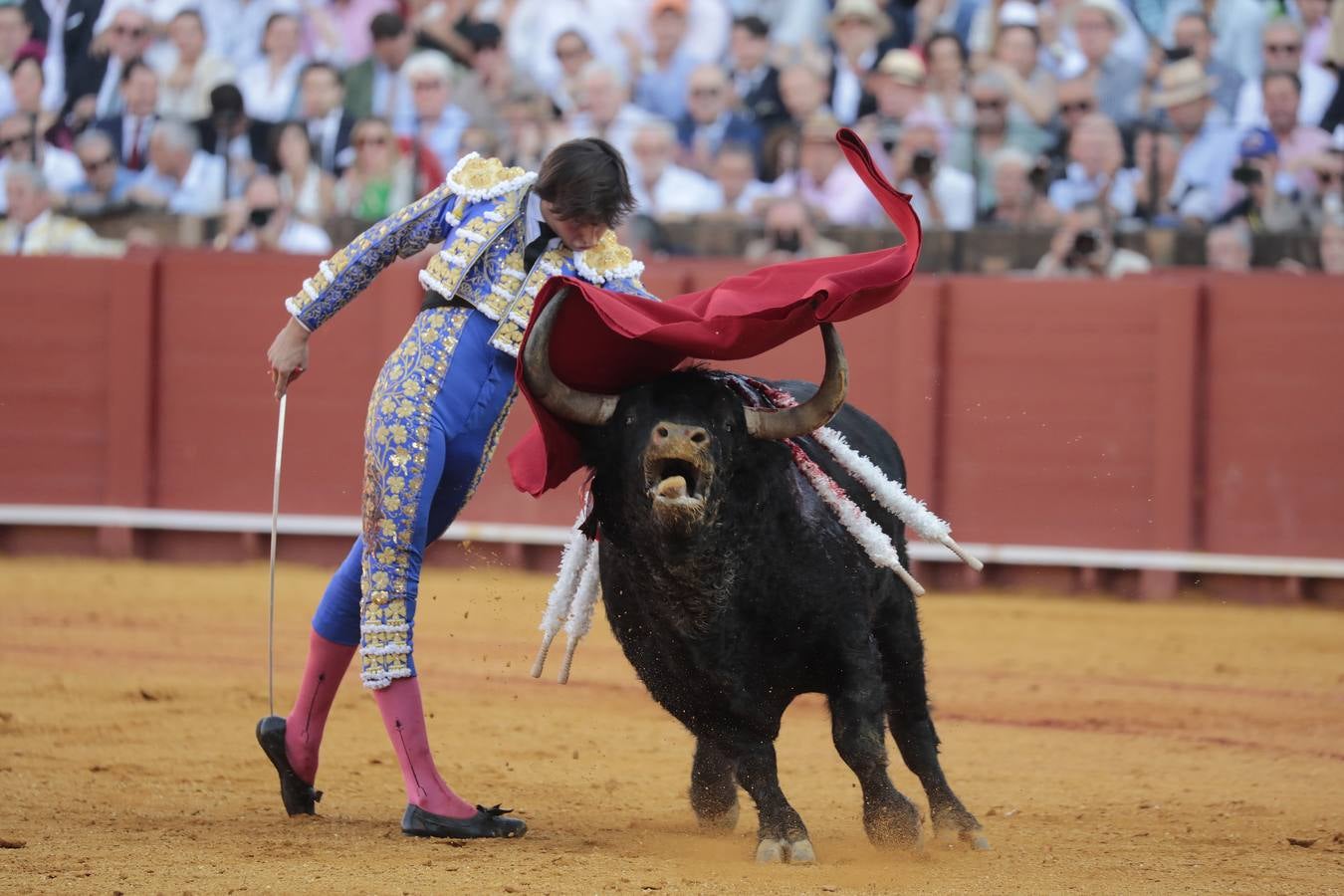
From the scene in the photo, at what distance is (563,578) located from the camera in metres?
3.63

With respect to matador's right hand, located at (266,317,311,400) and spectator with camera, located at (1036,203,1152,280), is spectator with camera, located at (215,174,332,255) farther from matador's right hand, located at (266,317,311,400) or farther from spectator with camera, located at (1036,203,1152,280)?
matador's right hand, located at (266,317,311,400)

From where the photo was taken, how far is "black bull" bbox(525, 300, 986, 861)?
10.00ft

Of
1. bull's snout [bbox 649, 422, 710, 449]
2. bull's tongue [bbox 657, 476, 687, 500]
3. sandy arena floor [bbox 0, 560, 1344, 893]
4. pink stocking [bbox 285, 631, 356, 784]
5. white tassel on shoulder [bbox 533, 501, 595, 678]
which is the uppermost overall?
bull's snout [bbox 649, 422, 710, 449]

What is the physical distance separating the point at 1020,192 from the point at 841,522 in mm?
4887

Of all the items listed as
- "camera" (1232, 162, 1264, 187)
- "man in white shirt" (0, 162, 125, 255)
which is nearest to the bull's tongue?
"camera" (1232, 162, 1264, 187)

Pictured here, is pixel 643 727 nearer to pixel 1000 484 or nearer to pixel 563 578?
pixel 563 578

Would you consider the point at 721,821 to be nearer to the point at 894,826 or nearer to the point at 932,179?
the point at 894,826

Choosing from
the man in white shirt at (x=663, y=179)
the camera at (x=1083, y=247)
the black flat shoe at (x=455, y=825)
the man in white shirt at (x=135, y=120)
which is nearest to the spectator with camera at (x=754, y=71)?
the man in white shirt at (x=663, y=179)

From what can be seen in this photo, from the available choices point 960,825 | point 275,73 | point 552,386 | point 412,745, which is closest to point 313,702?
point 412,745

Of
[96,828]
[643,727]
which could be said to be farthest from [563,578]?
[643,727]

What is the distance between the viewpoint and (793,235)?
792 centimetres

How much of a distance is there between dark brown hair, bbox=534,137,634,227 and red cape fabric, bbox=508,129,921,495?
171 millimetres

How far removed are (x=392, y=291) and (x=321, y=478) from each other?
93 cm

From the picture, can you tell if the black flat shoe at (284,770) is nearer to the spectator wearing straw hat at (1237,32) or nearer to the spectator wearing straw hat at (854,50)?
the spectator wearing straw hat at (854,50)
